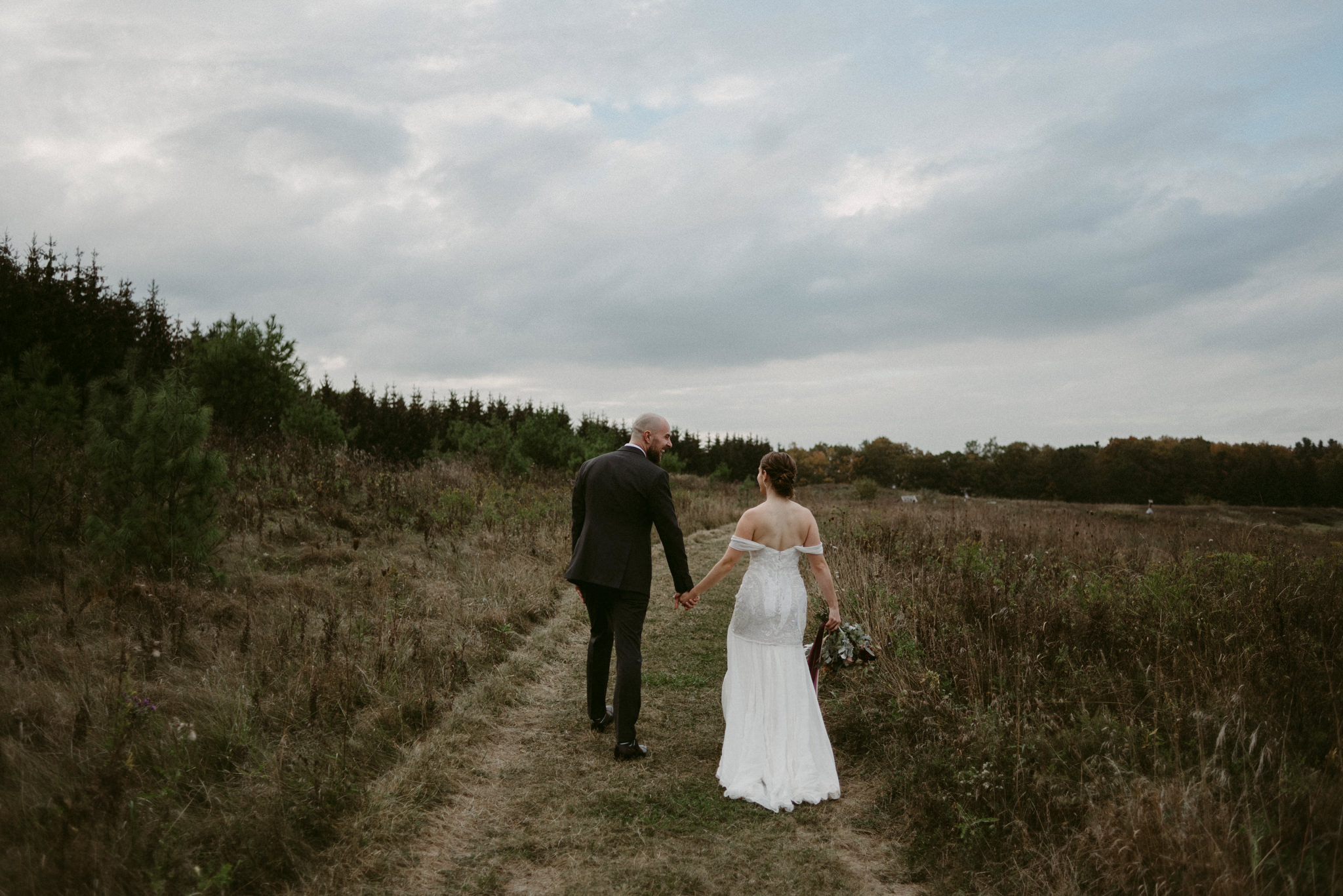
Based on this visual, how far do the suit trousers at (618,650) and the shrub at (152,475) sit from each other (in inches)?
178

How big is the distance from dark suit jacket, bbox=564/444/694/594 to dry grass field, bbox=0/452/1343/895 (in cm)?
133

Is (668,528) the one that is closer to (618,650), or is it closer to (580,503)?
(580,503)

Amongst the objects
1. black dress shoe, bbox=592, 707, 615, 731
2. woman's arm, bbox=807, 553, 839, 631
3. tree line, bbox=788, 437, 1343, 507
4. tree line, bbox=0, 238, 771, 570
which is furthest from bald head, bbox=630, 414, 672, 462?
tree line, bbox=788, 437, 1343, 507

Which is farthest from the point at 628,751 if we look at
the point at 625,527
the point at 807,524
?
the point at 807,524

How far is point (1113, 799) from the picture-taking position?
129 inches

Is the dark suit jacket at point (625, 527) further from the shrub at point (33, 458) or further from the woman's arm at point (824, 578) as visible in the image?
the shrub at point (33, 458)

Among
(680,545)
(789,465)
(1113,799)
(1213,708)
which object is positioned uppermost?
(789,465)

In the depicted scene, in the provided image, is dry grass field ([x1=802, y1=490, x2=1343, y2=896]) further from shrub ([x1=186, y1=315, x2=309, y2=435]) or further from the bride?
shrub ([x1=186, y1=315, x2=309, y2=435])

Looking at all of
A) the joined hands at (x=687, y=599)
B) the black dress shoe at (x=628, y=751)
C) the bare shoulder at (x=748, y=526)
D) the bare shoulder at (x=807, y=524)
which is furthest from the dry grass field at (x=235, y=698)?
the bare shoulder at (x=807, y=524)

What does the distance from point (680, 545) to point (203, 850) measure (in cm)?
318

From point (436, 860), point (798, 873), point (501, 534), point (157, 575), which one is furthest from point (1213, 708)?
point (501, 534)

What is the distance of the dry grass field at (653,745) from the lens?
3168 millimetres

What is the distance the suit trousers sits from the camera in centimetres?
498

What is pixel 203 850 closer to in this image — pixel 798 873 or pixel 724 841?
pixel 724 841
